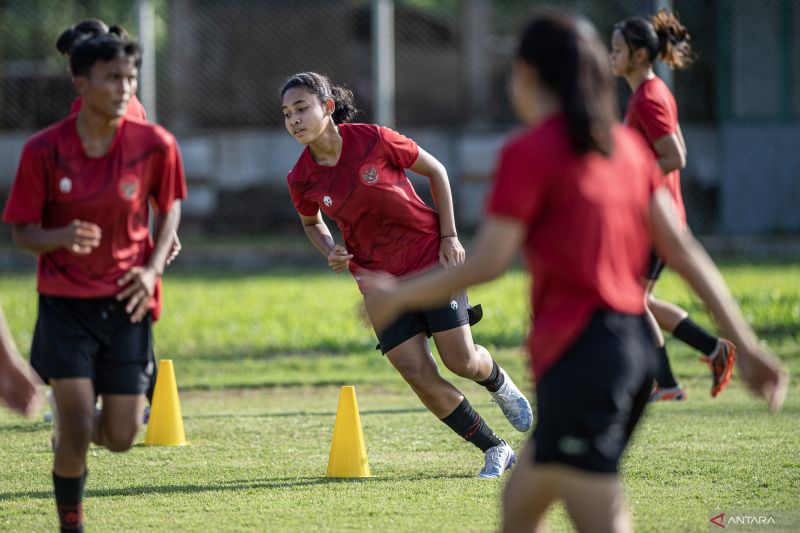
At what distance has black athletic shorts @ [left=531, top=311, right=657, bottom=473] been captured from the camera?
3.34 metres

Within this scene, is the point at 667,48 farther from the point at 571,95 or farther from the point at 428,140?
the point at 428,140

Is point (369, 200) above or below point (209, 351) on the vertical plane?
above

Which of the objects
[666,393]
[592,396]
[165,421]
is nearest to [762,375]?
[592,396]

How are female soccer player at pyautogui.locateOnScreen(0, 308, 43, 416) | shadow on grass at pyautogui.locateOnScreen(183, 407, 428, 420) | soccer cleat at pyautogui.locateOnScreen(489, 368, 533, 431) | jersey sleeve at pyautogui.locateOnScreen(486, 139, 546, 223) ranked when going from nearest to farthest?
1. jersey sleeve at pyautogui.locateOnScreen(486, 139, 546, 223)
2. female soccer player at pyautogui.locateOnScreen(0, 308, 43, 416)
3. soccer cleat at pyautogui.locateOnScreen(489, 368, 533, 431)
4. shadow on grass at pyautogui.locateOnScreen(183, 407, 428, 420)

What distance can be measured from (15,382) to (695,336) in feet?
15.5

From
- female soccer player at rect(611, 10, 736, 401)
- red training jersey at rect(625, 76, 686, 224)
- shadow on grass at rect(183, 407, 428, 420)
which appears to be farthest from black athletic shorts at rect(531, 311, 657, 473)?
shadow on grass at rect(183, 407, 428, 420)

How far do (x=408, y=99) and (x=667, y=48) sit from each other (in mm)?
11592

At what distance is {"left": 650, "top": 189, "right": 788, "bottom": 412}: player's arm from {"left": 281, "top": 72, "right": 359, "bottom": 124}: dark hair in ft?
9.13

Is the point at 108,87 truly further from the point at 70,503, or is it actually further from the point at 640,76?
the point at 640,76

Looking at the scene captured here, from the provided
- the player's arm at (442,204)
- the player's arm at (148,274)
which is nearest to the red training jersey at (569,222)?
the player's arm at (148,274)

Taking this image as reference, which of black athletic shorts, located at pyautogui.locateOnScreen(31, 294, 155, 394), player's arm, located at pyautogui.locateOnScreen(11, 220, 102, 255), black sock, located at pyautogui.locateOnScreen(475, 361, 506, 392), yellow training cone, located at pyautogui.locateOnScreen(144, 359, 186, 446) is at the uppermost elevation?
player's arm, located at pyautogui.locateOnScreen(11, 220, 102, 255)

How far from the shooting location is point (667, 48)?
7328mm

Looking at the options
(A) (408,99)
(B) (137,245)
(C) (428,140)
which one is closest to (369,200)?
(B) (137,245)

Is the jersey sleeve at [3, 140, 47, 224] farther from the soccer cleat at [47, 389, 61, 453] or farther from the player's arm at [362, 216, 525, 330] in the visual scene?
the player's arm at [362, 216, 525, 330]
